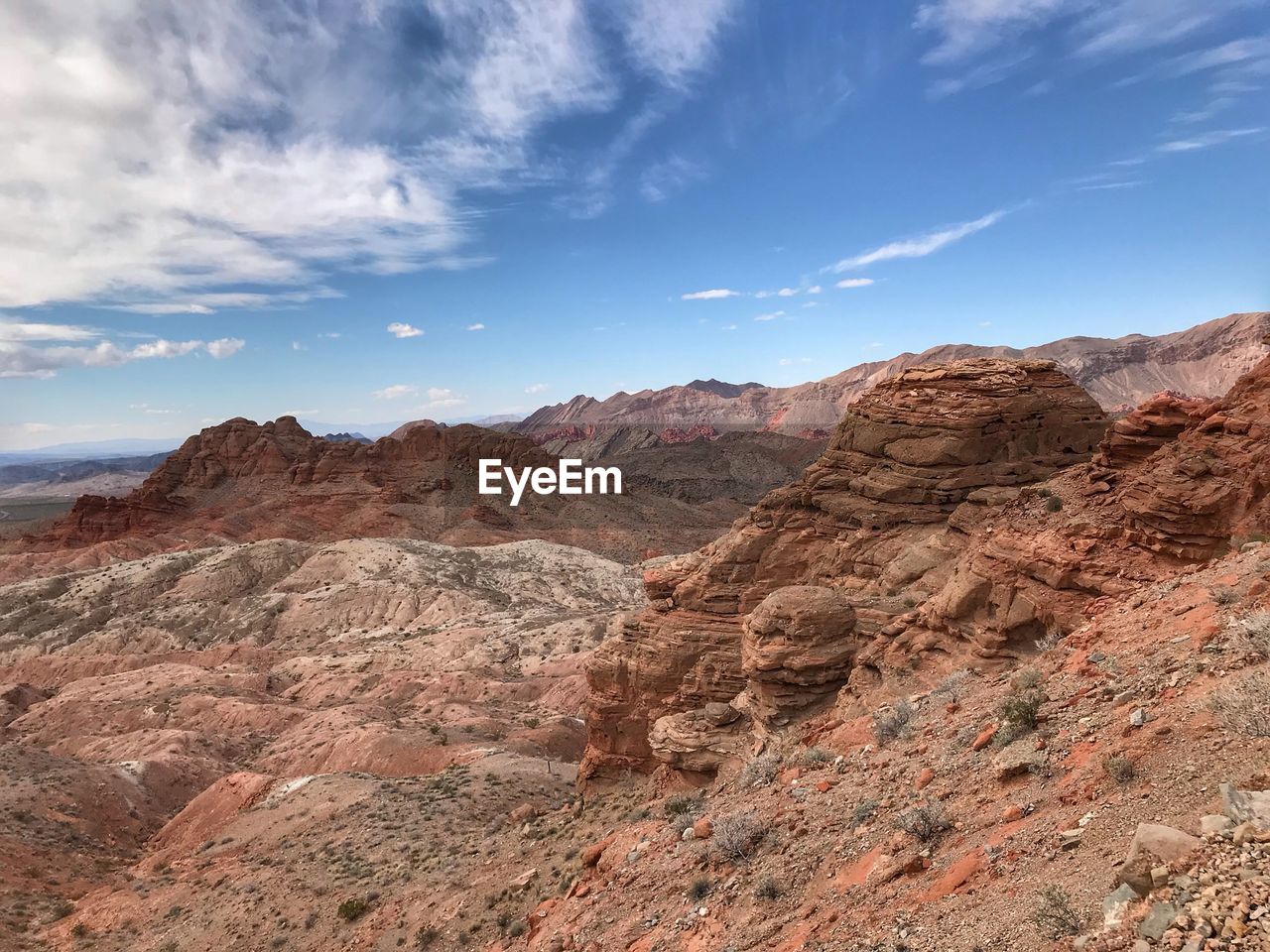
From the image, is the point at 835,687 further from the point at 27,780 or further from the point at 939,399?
the point at 27,780

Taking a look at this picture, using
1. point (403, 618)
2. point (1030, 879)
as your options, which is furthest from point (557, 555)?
point (1030, 879)

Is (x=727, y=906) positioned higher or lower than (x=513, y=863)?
higher

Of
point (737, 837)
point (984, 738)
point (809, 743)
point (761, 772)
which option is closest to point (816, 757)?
point (761, 772)

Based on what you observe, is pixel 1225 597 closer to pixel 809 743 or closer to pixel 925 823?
pixel 925 823

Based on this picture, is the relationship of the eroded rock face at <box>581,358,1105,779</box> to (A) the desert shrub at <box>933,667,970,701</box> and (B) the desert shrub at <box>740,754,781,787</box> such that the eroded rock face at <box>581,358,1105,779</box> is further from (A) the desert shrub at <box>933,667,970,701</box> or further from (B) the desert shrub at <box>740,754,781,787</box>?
(A) the desert shrub at <box>933,667,970,701</box>

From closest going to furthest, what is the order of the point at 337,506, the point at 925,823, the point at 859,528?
the point at 925,823 < the point at 859,528 < the point at 337,506

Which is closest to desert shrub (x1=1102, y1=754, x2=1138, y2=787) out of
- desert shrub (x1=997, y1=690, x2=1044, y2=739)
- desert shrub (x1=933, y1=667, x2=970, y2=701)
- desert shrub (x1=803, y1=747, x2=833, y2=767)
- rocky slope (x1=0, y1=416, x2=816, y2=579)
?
desert shrub (x1=997, y1=690, x2=1044, y2=739)

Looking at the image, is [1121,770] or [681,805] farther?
[681,805]

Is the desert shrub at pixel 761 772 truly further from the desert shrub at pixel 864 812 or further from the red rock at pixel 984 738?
the red rock at pixel 984 738
